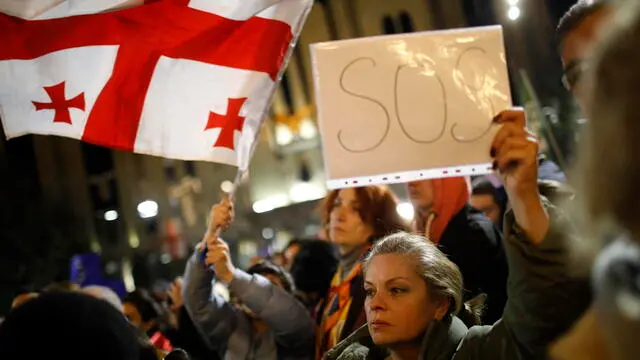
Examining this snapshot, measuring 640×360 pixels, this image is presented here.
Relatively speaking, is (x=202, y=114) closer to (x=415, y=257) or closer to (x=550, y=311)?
(x=415, y=257)

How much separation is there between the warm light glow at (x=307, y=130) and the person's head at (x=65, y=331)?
3324 cm

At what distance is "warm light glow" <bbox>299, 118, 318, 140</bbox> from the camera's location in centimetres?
3525

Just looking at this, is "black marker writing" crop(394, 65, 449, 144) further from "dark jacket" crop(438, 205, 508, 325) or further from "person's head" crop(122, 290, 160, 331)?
"person's head" crop(122, 290, 160, 331)

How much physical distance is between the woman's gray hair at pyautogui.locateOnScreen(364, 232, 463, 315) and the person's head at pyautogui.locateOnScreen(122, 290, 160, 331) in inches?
135

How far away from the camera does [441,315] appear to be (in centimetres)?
282

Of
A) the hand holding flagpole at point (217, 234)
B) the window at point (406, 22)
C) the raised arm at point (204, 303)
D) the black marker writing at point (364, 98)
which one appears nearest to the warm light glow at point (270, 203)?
the window at point (406, 22)

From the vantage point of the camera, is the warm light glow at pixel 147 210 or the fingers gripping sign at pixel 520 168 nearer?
the fingers gripping sign at pixel 520 168

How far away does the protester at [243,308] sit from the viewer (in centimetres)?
433

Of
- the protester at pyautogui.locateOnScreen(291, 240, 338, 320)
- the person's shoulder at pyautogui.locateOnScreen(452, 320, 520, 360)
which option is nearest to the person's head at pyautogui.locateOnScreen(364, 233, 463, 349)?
the person's shoulder at pyautogui.locateOnScreen(452, 320, 520, 360)

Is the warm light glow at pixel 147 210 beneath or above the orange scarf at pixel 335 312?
beneath

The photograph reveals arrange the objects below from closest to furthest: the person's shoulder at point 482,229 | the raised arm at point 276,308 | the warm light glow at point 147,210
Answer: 1. the person's shoulder at point 482,229
2. the raised arm at point 276,308
3. the warm light glow at point 147,210

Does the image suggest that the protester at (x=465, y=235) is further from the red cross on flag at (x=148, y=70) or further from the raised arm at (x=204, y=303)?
the raised arm at (x=204, y=303)

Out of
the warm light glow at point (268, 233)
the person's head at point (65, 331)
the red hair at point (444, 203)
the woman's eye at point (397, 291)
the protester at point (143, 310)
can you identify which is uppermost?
the person's head at point (65, 331)

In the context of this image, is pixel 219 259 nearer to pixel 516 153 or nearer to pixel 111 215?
pixel 516 153
